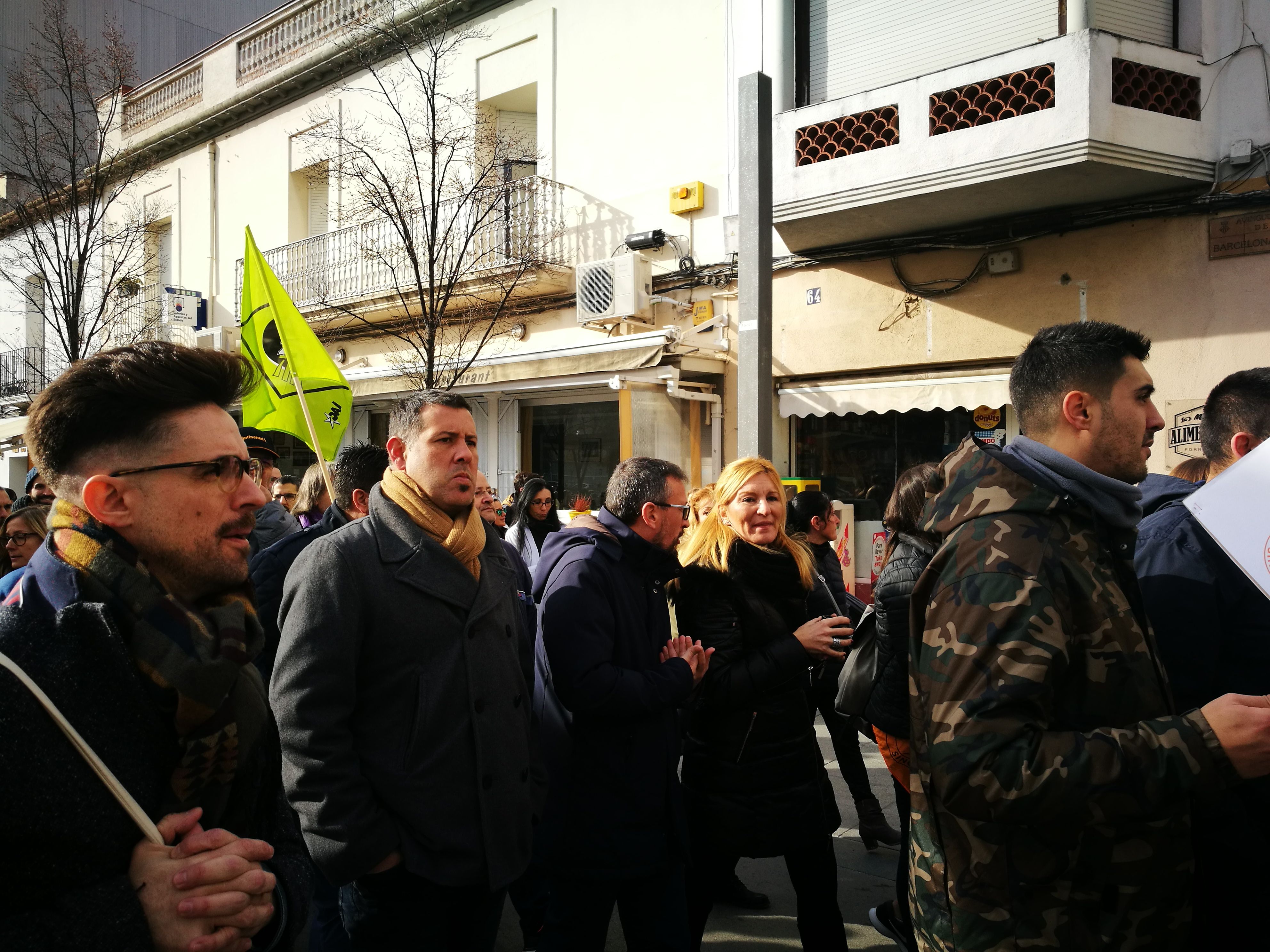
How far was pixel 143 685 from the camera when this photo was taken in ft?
4.37

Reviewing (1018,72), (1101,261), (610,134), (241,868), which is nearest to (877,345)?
(1101,261)

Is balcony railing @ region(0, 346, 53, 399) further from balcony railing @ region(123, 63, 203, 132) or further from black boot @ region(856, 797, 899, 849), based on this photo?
black boot @ region(856, 797, 899, 849)

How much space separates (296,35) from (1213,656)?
16505 mm

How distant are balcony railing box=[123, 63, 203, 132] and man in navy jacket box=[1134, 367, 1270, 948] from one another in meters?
18.7

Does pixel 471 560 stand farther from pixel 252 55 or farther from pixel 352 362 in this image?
pixel 252 55

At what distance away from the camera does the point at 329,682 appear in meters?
2.22

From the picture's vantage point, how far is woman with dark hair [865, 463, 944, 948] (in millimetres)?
2818

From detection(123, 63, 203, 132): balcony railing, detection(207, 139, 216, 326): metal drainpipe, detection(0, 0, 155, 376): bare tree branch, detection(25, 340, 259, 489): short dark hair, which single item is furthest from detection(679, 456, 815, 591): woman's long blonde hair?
detection(123, 63, 203, 132): balcony railing

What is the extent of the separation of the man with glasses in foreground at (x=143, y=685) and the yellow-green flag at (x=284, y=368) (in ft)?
12.7

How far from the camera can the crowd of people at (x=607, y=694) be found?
52.4 inches

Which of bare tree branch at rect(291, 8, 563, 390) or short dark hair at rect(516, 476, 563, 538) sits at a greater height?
bare tree branch at rect(291, 8, 563, 390)

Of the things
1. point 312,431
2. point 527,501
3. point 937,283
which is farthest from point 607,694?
point 937,283

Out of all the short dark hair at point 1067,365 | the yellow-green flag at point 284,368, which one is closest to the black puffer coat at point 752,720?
the short dark hair at point 1067,365

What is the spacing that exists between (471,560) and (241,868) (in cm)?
135
